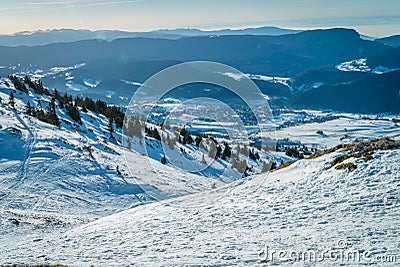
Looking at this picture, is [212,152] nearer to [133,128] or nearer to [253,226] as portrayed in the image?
[133,128]

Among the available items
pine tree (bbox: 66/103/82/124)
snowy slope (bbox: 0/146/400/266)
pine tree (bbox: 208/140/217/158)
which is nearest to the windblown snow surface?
snowy slope (bbox: 0/146/400/266)

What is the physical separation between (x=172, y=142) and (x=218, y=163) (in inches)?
218

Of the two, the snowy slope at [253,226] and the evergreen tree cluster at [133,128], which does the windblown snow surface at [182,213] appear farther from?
the evergreen tree cluster at [133,128]

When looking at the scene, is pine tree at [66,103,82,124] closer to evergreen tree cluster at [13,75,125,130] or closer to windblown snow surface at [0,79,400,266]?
evergreen tree cluster at [13,75,125,130]

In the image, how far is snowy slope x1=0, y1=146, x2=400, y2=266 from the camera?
35.1 ft

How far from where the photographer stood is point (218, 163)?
121ft

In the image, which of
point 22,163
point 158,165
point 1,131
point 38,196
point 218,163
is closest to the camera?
point 38,196

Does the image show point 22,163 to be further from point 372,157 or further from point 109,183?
point 372,157

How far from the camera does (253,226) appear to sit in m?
13.1

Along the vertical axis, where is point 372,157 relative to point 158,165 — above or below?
above

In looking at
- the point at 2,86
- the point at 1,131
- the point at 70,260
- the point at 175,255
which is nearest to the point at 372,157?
the point at 175,255

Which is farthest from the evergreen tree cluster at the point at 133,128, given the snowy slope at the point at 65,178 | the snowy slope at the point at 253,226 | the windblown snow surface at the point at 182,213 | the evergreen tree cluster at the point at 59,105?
the snowy slope at the point at 253,226

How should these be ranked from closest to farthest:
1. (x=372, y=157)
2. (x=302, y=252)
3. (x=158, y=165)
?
(x=302, y=252)
(x=372, y=157)
(x=158, y=165)

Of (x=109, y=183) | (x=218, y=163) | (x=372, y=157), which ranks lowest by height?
(x=218, y=163)
